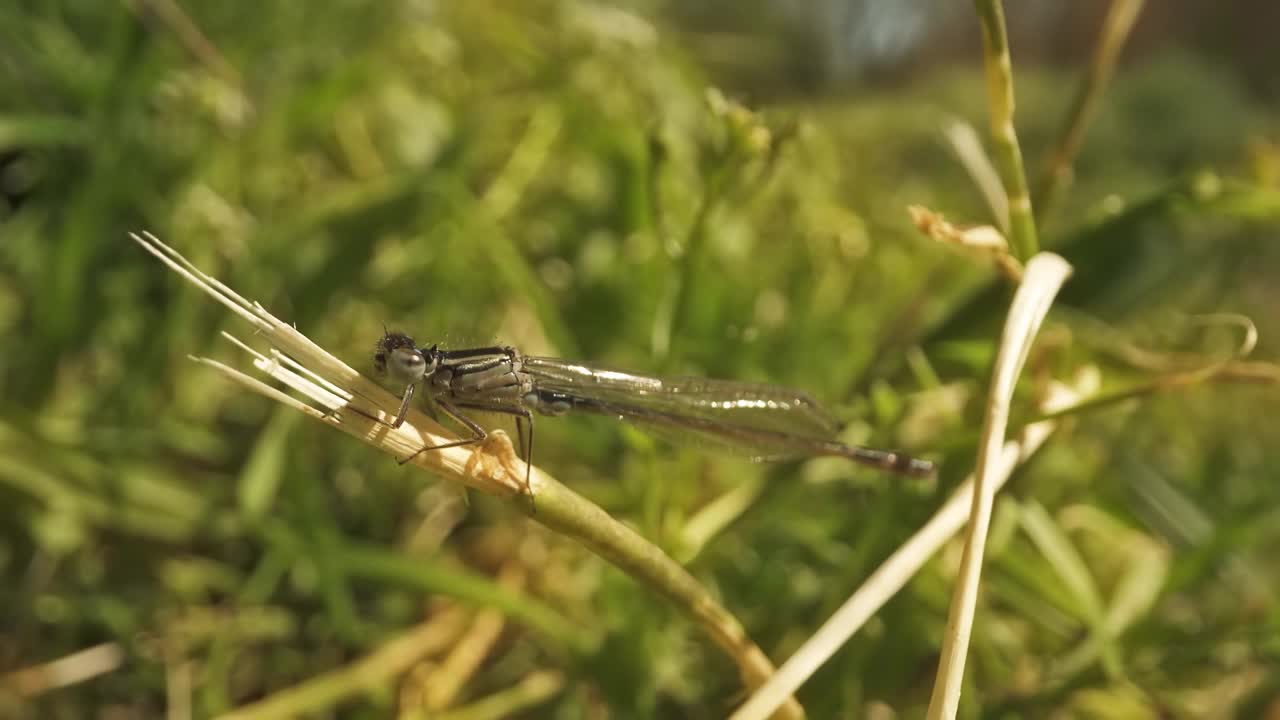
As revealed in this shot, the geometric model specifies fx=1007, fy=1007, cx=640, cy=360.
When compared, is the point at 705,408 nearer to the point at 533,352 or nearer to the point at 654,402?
the point at 654,402

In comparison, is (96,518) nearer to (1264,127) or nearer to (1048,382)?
(1048,382)

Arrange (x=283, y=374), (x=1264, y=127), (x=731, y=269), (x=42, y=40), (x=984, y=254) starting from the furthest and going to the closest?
1. (x=1264, y=127)
2. (x=731, y=269)
3. (x=42, y=40)
4. (x=984, y=254)
5. (x=283, y=374)

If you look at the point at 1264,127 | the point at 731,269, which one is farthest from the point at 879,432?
the point at 1264,127

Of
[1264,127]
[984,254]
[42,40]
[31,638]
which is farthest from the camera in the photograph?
[1264,127]

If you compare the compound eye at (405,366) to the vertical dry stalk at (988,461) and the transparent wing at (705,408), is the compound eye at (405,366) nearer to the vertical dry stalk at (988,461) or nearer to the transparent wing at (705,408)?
the transparent wing at (705,408)

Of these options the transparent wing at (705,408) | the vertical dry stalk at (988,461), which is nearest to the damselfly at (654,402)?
the transparent wing at (705,408)

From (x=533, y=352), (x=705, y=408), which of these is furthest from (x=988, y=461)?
(x=533, y=352)

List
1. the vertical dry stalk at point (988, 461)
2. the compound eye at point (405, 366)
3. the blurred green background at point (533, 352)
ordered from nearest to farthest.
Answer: the vertical dry stalk at point (988, 461) < the compound eye at point (405, 366) < the blurred green background at point (533, 352)
